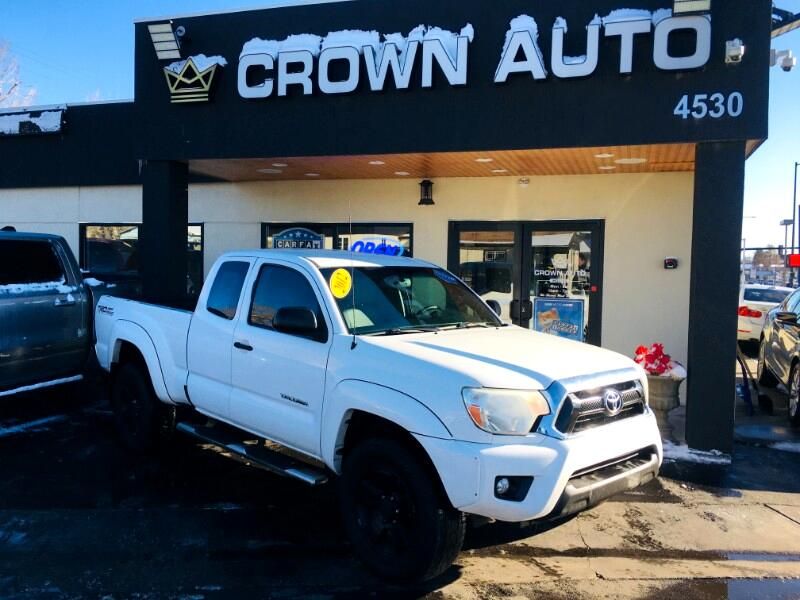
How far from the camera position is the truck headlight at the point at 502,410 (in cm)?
356

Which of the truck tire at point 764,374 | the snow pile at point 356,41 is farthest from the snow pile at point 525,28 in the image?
the truck tire at point 764,374

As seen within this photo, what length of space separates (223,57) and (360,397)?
6.21m

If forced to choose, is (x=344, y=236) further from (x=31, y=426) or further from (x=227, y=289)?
(x=227, y=289)

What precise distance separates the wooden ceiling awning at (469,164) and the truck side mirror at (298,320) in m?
4.10

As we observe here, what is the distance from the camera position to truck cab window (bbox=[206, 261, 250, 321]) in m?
5.38

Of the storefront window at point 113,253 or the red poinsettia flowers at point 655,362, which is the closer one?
the red poinsettia flowers at point 655,362

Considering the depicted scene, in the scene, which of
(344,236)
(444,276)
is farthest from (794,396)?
(344,236)

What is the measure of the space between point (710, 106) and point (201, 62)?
611 cm

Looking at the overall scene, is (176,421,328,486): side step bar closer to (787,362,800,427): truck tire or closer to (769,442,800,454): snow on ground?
(769,442,800,454): snow on ground

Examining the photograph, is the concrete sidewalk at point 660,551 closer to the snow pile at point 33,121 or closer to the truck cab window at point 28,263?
the truck cab window at point 28,263

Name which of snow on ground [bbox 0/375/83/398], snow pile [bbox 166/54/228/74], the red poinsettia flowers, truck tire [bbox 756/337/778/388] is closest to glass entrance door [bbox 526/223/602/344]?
the red poinsettia flowers

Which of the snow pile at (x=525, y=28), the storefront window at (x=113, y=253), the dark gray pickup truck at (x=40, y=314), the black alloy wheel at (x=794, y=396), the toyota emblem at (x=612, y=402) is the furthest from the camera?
the storefront window at (x=113, y=253)

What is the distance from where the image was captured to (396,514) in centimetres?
389

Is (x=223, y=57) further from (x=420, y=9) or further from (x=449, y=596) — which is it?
(x=449, y=596)
